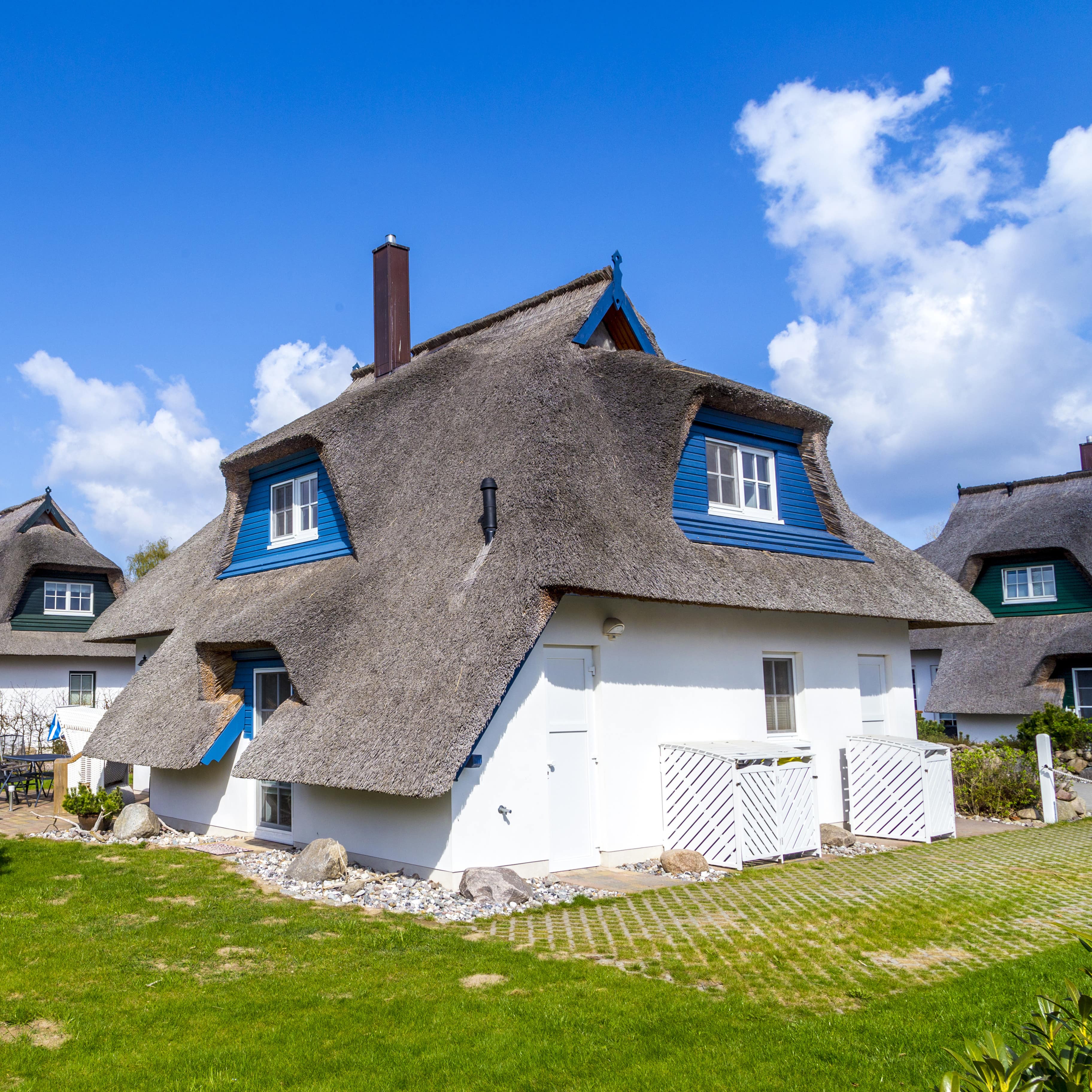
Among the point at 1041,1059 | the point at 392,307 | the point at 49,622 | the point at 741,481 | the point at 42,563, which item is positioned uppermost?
the point at 392,307

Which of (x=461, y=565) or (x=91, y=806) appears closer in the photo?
(x=461, y=565)

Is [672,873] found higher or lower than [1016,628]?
lower

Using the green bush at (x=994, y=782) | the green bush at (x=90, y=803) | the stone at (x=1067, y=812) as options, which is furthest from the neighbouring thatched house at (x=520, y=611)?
the stone at (x=1067, y=812)

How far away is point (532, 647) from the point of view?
986 centimetres

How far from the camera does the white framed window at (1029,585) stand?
25875 millimetres

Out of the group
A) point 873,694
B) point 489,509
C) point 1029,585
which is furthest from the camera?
point 1029,585

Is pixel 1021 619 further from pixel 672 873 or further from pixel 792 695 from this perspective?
pixel 672 873

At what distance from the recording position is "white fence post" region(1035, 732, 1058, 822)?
14.6 metres

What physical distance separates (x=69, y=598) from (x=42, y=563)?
149 cm

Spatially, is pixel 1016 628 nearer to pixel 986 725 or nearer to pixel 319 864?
pixel 986 725

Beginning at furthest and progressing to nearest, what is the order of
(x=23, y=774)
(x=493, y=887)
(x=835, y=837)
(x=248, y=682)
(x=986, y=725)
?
(x=986, y=725) → (x=23, y=774) → (x=248, y=682) → (x=835, y=837) → (x=493, y=887)

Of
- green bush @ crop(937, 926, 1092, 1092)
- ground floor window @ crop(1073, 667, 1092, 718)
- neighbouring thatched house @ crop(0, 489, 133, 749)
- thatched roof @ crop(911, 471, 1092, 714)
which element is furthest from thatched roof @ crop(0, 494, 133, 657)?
green bush @ crop(937, 926, 1092, 1092)

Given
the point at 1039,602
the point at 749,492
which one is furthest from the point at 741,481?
the point at 1039,602

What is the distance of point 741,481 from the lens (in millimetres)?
13695
